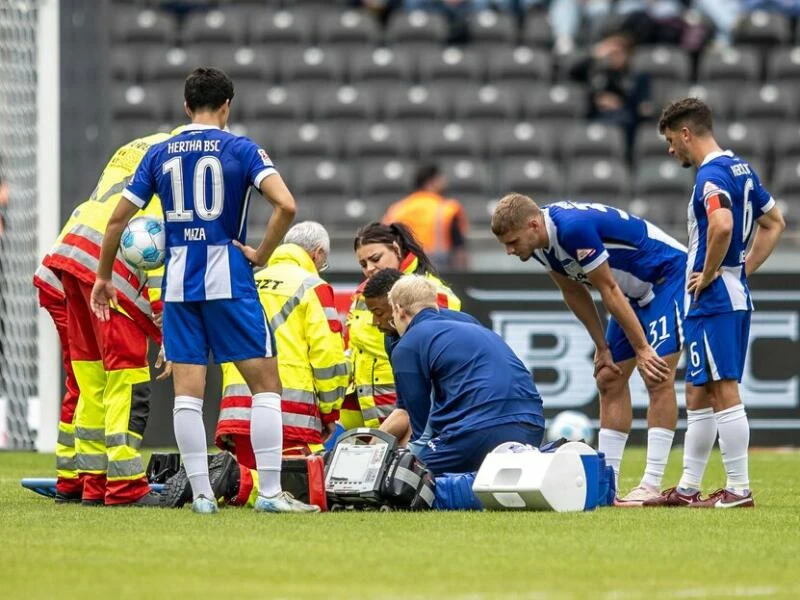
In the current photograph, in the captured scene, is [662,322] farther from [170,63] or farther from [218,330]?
[170,63]

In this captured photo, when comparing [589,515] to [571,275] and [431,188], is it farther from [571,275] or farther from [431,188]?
[431,188]

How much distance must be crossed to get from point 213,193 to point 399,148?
36.0 ft

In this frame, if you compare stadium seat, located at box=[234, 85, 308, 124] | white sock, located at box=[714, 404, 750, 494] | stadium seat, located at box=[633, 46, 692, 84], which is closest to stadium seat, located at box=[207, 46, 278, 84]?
stadium seat, located at box=[234, 85, 308, 124]

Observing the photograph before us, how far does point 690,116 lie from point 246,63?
1173 centimetres

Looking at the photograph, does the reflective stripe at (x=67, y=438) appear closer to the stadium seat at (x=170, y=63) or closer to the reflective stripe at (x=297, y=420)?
the reflective stripe at (x=297, y=420)

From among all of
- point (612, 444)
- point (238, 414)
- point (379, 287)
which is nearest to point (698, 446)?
point (612, 444)

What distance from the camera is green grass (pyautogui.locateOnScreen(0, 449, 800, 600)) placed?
17.0 ft

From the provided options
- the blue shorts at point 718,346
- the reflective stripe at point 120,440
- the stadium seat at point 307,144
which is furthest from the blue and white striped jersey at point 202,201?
the stadium seat at point 307,144

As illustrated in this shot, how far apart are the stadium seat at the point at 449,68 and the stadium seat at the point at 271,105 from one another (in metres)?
1.62

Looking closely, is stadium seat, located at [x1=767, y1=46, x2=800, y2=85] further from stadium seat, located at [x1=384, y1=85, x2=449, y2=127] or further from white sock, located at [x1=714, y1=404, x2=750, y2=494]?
white sock, located at [x1=714, y1=404, x2=750, y2=494]

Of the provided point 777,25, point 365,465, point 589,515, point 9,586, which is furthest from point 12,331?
point 777,25

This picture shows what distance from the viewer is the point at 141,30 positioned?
2002 centimetres

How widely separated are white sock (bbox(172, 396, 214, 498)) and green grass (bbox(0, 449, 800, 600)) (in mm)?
218

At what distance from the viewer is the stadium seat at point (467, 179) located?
58.7ft
